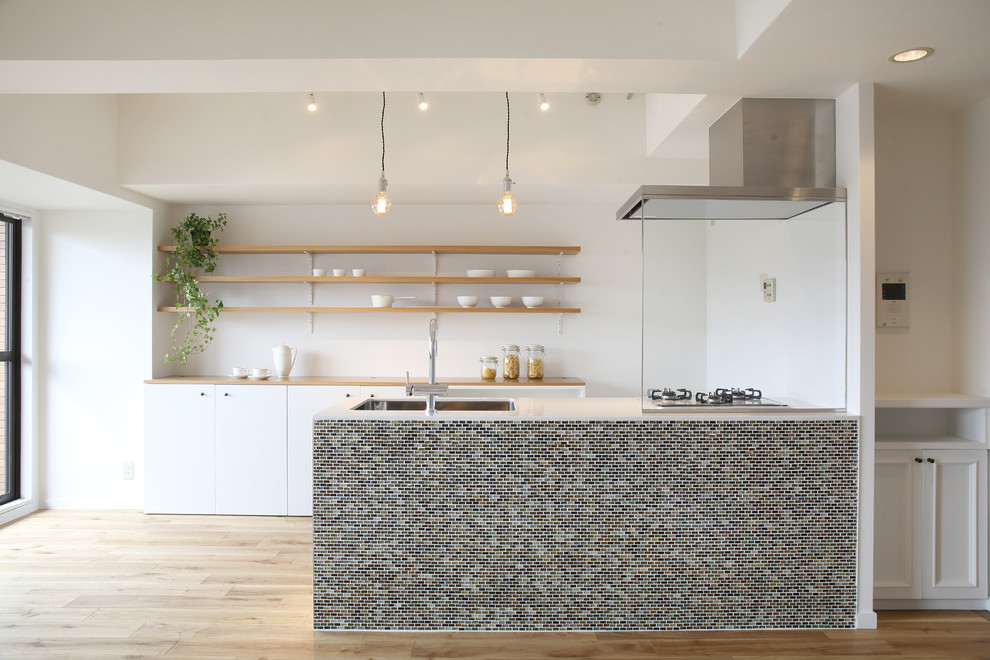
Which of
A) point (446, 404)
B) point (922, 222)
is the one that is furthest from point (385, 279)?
point (922, 222)

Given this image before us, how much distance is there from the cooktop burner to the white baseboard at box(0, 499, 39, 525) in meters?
4.21

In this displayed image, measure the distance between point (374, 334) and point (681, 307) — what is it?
2300 mm

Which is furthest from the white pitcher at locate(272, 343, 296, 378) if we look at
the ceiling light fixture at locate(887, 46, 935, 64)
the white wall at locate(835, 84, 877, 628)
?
the ceiling light fixture at locate(887, 46, 935, 64)

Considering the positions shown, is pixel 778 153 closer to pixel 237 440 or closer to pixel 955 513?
pixel 955 513

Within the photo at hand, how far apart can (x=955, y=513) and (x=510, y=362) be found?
263 centimetres

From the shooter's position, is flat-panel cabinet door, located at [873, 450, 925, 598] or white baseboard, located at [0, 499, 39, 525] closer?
flat-panel cabinet door, located at [873, 450, 925, 598]

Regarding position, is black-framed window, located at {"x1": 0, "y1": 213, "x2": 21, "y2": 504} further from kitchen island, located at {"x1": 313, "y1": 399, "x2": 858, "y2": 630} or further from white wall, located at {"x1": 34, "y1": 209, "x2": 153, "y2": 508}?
kitchen island, located at {"x1": 313, "y1": 399, "x2": 858, "y2": 630}

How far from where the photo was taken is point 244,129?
4223mm

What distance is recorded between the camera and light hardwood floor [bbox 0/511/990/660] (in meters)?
2.55

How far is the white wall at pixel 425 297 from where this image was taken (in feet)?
15.9

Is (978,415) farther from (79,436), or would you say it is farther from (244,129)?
(79,436)

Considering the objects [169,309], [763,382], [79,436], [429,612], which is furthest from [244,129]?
[763,382]

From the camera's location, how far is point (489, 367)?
4570 millimetres

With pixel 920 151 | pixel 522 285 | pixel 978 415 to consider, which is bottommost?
pixel 978 415
